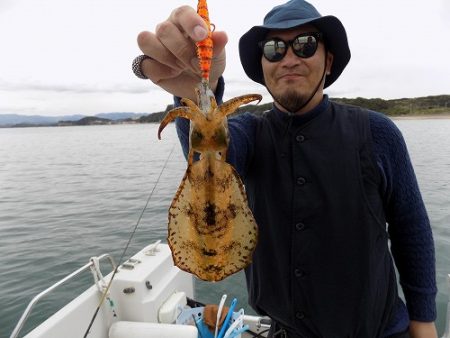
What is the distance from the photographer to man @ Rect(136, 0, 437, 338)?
2568mm

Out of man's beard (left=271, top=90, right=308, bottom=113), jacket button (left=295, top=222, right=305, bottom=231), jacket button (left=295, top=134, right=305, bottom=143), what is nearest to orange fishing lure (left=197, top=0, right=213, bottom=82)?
man's beard (left=271, top=90, right=308, bottom=113)

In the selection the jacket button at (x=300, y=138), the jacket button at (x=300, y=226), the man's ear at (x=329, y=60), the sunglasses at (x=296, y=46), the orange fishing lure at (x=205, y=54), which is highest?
the sunglasses at (x=296, y=46)

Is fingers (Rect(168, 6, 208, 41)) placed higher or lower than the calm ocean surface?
higher

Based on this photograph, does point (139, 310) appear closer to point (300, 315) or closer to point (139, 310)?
point (139, 310)

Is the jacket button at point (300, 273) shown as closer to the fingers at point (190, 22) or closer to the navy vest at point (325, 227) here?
the navy vest at point (325, 227)

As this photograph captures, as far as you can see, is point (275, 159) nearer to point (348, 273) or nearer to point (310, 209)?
point (310, 209)

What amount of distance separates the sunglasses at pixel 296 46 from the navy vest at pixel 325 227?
1.60 ft

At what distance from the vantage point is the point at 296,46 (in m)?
2.60

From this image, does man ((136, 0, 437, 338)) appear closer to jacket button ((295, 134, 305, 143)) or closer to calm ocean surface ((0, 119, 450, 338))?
jacket button ((295, 134, 305, 143))

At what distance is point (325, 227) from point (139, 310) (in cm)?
380

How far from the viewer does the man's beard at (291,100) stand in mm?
2688

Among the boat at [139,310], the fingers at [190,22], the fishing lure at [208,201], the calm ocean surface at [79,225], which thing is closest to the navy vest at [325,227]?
the fishing lure at [208,201]

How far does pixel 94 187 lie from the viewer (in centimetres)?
2392

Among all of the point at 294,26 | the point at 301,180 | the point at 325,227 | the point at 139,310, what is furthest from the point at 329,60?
the point at 139,310
